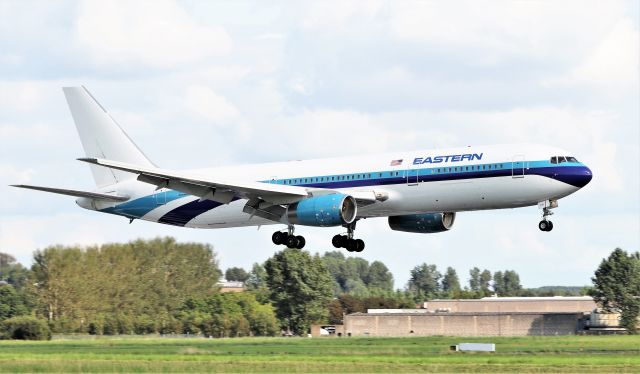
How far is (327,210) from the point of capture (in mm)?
73625

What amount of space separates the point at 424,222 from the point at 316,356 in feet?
46.6

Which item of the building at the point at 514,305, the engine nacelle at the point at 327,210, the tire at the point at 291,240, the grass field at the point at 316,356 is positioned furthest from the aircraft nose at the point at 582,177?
the building at the point at 514,305

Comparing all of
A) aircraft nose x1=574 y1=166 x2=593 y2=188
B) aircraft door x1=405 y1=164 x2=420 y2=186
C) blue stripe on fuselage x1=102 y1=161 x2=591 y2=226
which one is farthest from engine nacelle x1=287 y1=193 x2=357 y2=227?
aircraft nose x1=574 y1=166 x2=593 y2=188

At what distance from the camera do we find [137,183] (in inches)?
3401

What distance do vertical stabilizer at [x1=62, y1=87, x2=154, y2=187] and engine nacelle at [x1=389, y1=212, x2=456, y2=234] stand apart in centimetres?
1847

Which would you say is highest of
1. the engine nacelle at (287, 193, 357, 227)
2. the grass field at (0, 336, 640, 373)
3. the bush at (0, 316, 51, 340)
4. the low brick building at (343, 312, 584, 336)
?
the engine nacelle at (287, 193, 357, 227)

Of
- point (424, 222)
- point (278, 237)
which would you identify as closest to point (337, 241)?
point (278, 237)

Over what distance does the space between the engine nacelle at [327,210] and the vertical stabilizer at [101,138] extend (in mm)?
18135

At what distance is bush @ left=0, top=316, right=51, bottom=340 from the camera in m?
122

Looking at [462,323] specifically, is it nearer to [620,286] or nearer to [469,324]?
[469,324]

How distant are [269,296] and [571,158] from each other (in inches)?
3778

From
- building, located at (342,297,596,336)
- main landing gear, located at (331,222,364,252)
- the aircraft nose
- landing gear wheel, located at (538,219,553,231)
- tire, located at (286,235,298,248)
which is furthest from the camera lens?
building, located at (342,297,596,336)

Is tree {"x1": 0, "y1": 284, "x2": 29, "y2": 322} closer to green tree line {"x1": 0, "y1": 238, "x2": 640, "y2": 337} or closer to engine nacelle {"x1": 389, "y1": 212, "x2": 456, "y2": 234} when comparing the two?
green tree line {"x1": 0, "y1": 238, "x2": 640, "y2": 337}

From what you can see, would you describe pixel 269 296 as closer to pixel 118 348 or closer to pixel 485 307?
pixel 485 307
